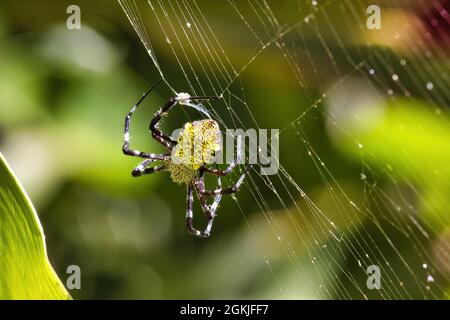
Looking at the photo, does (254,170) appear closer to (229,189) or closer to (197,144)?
(229,189)

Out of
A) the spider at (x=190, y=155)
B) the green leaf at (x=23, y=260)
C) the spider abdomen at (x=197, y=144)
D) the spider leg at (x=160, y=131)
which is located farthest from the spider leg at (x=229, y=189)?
the green leaf at (x=23, y=260)

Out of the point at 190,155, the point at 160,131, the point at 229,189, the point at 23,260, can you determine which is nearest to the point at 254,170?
the point at 229,189

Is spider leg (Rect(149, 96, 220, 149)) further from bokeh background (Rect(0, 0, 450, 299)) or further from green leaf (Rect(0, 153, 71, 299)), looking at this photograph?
green leaf (Rect(0, 153, 71, 299))

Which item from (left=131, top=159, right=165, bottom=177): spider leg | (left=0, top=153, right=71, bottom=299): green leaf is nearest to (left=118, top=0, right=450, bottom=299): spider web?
(left=131, top=159, right=165, bottom=177): spider leg

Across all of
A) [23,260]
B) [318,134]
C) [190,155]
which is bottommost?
[318,134]

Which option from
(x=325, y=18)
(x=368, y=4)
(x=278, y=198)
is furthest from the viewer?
(x=278, y=198)

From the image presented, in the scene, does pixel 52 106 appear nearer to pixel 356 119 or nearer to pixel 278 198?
pixel 278 198
